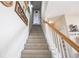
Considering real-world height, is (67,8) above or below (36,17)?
below

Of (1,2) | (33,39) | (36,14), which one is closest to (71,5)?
(33,39)

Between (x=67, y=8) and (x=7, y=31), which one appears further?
(x=67, y=8)

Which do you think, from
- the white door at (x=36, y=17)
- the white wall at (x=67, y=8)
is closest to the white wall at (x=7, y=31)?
the white wall at (x=67, y=8)

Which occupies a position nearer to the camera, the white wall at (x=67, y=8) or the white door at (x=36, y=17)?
the white wall at (x=67, y=8)

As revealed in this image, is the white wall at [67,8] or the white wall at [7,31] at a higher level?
the white wall at [67,8]

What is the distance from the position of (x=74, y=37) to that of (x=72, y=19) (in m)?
0.78

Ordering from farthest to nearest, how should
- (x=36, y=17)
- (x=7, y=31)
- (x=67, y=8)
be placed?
(x=36, y=17), (x=67, y=8), (x=7, y=31)

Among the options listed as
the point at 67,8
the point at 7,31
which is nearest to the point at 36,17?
the point at 67,8

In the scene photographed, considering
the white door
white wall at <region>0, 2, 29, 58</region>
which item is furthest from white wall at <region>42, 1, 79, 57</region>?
the white door

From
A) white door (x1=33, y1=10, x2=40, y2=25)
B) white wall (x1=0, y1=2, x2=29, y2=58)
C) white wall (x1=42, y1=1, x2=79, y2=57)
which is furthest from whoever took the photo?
white door (x1=33, y1=10, x2=40, y2=25)

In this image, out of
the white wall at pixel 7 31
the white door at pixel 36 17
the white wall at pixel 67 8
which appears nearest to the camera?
the white wall at pixel 7 31

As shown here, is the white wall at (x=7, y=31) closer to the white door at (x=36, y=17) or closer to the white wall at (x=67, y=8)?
the white wall at (x=67, y=8)

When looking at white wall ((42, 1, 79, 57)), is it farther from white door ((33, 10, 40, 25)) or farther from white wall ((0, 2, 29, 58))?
white door ((33, 10, 40, 25))

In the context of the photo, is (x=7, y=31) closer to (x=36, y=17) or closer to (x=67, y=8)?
(x=67, y=8)
